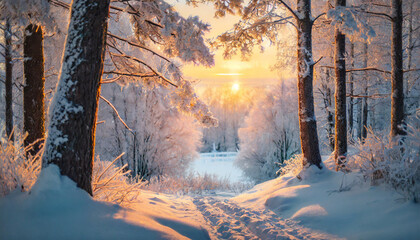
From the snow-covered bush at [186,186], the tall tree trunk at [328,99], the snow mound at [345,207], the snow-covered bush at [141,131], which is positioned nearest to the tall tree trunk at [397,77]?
the snow mound at [345,207]

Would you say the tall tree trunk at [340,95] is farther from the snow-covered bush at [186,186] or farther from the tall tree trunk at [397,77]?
the snow-covered bush at [186,186]

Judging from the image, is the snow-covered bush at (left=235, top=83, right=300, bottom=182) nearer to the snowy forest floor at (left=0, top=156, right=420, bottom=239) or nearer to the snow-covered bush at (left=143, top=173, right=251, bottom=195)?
the snow-covered bush at (left=143, top=173, right=251, bottom=195)

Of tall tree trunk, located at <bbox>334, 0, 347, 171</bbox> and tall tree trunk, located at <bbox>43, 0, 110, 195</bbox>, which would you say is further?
tall tree trunk, located at <bbox>334, 0, 347, 171</bbox>

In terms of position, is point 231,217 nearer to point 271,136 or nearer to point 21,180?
point 21,180

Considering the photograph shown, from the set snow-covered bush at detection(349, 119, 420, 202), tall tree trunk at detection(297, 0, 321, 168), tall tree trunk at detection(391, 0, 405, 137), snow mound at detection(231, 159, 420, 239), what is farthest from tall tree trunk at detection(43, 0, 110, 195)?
tall tree trunk at detection(391, 0, 405, 137)

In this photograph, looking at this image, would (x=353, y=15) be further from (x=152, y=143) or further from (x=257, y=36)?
(x=152, y=143)

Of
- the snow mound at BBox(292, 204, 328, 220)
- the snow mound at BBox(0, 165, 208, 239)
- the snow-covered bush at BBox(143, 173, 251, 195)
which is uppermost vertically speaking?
the snow mound at BBox(0, 165, 208, 239)

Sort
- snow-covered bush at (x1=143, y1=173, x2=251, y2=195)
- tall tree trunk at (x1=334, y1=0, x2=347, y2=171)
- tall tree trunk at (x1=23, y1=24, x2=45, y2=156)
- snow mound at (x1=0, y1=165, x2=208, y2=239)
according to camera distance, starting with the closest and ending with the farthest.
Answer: snow mound at (x1=0, y1=165, x2=208, y2=239) → tall tree trunk at (x1=23, y1=24, x2=45, y2=156) → tall tree trunk at (x1=334, y1=0, x2=347, y2=171) → snow-covered bush at (x1=143, y1=173, x2=251, y2=195)

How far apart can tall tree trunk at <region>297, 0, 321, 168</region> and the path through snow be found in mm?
2390

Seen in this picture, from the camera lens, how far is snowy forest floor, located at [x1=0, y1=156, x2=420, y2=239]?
279 cm

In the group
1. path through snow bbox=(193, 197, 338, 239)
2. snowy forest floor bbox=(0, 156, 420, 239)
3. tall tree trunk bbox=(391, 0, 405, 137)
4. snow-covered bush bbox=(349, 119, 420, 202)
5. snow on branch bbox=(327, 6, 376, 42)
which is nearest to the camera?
snowy forest floor bbox=(0, 156, 420, 239)

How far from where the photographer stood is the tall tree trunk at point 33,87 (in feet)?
17.7

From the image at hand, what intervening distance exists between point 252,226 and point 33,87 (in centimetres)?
553

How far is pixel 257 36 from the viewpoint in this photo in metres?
7.89
